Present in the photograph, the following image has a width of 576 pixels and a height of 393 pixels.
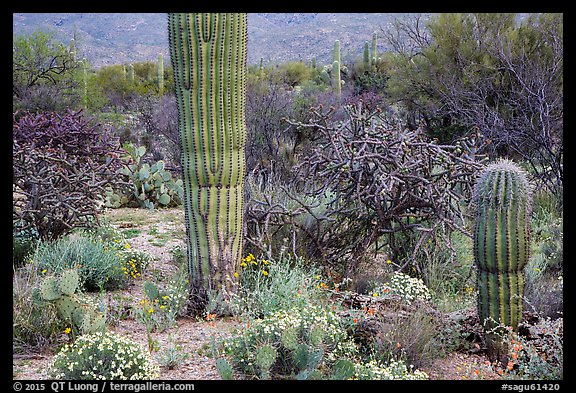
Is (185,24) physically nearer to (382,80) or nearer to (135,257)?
(135,257)

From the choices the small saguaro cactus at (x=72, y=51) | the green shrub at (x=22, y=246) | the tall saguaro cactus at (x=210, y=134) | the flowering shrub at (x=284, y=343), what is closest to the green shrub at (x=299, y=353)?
the flowering shrub at (x=284, y=343)

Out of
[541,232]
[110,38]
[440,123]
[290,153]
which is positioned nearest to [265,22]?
[110,38]

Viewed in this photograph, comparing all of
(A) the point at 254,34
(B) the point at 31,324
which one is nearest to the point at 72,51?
(B) the point at 31,324

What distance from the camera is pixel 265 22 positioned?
47594 mm

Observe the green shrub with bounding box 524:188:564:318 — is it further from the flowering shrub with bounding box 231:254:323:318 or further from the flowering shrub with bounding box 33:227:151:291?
the flowering shrub with bounding box 33:227:151:291

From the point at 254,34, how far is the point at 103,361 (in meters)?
41.1

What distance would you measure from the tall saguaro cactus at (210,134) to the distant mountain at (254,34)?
1272 inches

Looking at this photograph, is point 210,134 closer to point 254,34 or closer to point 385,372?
point 385,372

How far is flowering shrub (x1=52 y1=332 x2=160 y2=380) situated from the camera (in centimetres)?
405

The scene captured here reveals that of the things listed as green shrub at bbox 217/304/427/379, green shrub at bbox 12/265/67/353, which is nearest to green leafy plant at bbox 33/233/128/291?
green shrub at bbox 12/265/67/353

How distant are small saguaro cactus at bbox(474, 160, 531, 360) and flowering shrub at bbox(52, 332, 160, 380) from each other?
2.55 metres

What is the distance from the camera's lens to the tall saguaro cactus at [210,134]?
17.7 ft

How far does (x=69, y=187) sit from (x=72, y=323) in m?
2.61

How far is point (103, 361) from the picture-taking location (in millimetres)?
4168
